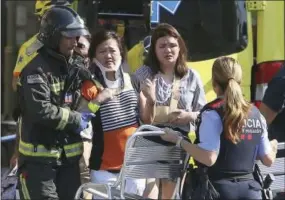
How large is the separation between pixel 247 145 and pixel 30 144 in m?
1.27

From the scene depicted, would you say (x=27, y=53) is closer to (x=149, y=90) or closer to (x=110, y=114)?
(x=110, y=114)

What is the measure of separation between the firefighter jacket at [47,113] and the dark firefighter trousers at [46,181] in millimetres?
60

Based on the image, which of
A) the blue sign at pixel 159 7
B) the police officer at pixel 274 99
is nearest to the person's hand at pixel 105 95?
the police officer at pixel 274 99

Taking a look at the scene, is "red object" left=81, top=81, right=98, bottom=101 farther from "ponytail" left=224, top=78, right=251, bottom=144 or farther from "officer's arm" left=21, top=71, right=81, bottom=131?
"ponytail" left=224, top=78, right=251, bottom=144

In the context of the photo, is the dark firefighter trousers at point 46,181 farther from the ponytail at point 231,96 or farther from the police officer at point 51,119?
the ponytail at point 231,96

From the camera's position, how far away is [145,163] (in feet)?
12.8

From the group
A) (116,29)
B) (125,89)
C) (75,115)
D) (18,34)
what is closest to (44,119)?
(75,115)

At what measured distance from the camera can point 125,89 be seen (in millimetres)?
4387

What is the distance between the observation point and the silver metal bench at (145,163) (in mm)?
3789

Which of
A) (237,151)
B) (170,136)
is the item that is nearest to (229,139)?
(237,151)

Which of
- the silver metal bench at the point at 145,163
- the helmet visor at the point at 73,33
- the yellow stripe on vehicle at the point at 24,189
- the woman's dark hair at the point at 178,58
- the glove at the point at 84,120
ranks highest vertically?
the helmet visor at the point at 73,33

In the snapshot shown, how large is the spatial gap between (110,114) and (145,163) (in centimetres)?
55

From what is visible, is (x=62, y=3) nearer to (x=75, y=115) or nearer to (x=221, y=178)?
(x=75, y=115)

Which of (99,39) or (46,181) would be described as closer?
(46,181)
